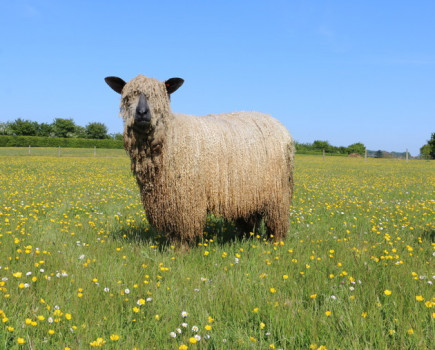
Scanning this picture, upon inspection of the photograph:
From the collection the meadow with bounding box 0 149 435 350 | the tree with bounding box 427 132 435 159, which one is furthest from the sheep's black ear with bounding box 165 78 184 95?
the tree with bounding box 427 132 435 159

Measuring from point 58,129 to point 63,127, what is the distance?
1.48 m

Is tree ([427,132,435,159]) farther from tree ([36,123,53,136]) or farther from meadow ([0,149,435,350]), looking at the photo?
tree ([36,123,53,136])

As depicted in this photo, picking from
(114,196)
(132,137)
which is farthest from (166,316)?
(114,196)

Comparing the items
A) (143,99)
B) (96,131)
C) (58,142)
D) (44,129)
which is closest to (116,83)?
(143,99)

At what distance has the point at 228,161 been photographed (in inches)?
204

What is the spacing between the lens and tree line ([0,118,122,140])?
81.2 meters

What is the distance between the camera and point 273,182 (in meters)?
5.64

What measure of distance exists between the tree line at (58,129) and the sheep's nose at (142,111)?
82.6 meters

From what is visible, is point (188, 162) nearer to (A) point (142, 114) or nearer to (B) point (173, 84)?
(A) point (142, 114)

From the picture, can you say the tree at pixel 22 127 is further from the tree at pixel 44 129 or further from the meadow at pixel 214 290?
the meadow at pixel 214 290

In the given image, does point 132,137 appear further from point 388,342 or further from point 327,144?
point 327,144

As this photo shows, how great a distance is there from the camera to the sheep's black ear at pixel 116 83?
4.85 m

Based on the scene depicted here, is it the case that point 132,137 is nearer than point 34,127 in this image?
Yes

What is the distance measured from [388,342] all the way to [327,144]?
73.1m
